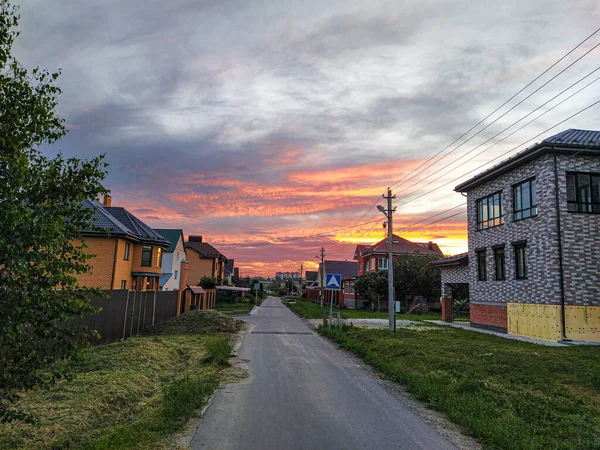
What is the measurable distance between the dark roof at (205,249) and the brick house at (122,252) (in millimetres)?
25387

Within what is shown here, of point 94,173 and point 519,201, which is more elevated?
point 519,201

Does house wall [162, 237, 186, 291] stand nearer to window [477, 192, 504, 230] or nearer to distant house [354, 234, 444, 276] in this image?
distant house [354, 234, 444, 276]

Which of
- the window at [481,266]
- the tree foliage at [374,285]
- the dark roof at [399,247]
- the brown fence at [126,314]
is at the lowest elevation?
the brown fence at [126,314]

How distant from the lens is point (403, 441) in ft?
19.1

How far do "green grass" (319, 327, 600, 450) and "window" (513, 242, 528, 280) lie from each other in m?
5.11


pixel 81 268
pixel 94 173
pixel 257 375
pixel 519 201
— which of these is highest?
pixel 519 201

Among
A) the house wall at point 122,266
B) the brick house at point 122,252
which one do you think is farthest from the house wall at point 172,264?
the house wall at point 122,266

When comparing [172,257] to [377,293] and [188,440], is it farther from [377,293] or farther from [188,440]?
[188,440]

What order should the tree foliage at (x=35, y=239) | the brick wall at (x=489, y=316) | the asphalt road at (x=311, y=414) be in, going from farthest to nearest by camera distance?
the brick wall at (x=489, y=316)
the asphalt road at (x=311, y=414)
the tree foliage at (x=35, y=239)

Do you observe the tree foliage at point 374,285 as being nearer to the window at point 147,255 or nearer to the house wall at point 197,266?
the house wall at point 197,266

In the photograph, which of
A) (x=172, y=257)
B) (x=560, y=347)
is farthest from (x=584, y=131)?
(x=172, y=257)

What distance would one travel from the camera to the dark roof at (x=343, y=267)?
78.5 metres

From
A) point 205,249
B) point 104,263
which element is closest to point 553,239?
point 104,263

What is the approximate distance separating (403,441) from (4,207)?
555 cm
